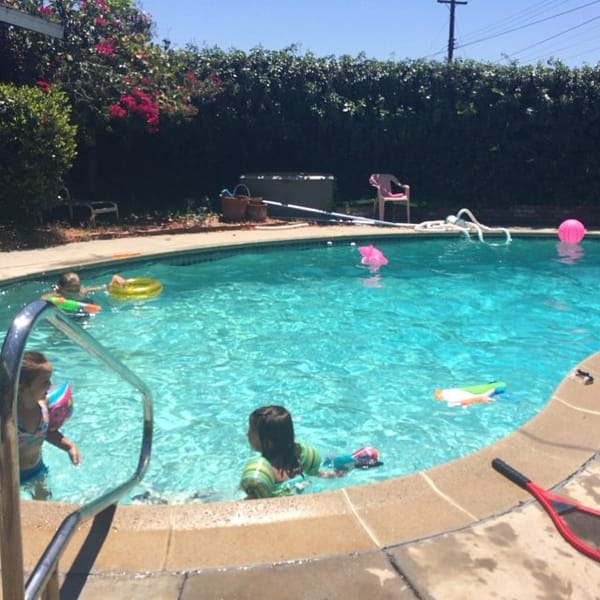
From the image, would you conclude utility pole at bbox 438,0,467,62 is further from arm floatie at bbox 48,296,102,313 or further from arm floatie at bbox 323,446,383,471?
arm floatie at bbox 323,446,383,471

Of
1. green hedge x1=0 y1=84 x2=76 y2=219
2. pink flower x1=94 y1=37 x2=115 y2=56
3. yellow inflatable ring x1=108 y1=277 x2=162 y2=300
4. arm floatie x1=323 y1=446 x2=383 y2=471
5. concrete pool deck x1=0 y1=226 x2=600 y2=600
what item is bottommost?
arm floatie x1=323 y1=446 x2=383 y2=471

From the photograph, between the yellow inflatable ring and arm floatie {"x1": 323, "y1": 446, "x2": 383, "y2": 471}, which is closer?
arm floatie {"x1": 323, "y1": 446, "x2": 383, "y2": 471}

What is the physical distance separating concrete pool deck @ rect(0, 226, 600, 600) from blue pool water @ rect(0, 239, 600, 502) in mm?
1243

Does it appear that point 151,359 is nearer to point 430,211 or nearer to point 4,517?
point 4,517

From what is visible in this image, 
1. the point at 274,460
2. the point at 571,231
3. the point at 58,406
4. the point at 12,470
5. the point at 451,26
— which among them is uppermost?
the point at 451,26

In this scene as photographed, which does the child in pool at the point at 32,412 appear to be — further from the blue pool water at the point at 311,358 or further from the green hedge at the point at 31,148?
the green hedge at the point at 31,148

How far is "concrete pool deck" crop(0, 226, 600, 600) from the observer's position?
2.41 meters

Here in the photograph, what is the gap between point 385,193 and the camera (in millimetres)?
14617

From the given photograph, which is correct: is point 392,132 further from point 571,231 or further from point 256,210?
point 571,231

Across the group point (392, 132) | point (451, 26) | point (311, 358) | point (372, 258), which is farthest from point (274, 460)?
point (451, 26)

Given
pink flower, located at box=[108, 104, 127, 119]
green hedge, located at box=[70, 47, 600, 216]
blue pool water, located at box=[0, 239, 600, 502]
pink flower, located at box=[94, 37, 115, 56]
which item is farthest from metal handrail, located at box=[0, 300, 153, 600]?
green hedge, located at box=[70, 47, 600, 216]

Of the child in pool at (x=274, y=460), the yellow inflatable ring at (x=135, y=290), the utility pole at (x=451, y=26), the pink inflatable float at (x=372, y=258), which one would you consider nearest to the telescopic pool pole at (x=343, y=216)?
the pink inflatable float at (x=372, y=258)

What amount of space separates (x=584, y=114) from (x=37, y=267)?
1234cm

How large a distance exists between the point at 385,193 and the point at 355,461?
35.5 feet
